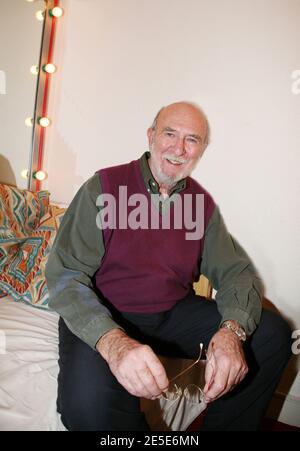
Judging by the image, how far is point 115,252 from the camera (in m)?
0.96

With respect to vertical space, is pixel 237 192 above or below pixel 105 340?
above

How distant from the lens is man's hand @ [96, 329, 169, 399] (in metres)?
0.63

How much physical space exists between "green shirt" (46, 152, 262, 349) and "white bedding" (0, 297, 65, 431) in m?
0.15

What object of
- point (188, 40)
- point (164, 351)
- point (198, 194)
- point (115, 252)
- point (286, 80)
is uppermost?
point (188, 40)

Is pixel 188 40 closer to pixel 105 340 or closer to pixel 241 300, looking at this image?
pixel 241 300

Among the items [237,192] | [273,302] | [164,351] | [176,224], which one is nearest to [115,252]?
[176,224]

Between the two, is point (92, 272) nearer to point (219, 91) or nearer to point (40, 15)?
point (219, 91)

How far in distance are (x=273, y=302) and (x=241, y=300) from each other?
1.57 feet

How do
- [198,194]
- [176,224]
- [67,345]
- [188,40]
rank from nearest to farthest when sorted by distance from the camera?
[67,345] < [176,224] < [198,194] < [188,40]

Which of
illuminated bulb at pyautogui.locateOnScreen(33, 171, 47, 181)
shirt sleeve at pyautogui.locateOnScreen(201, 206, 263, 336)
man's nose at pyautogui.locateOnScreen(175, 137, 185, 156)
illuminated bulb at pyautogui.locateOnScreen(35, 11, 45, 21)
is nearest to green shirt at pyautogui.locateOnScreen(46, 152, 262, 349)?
shirt sleeve at pyautogui.locateOnScreen(201, 206, 263, 336)

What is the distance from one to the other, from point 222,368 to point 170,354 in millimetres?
295

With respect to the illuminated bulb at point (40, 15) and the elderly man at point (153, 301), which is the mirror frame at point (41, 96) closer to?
the illuminated bulb at point (40, 15)

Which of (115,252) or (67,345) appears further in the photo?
(115,252)
